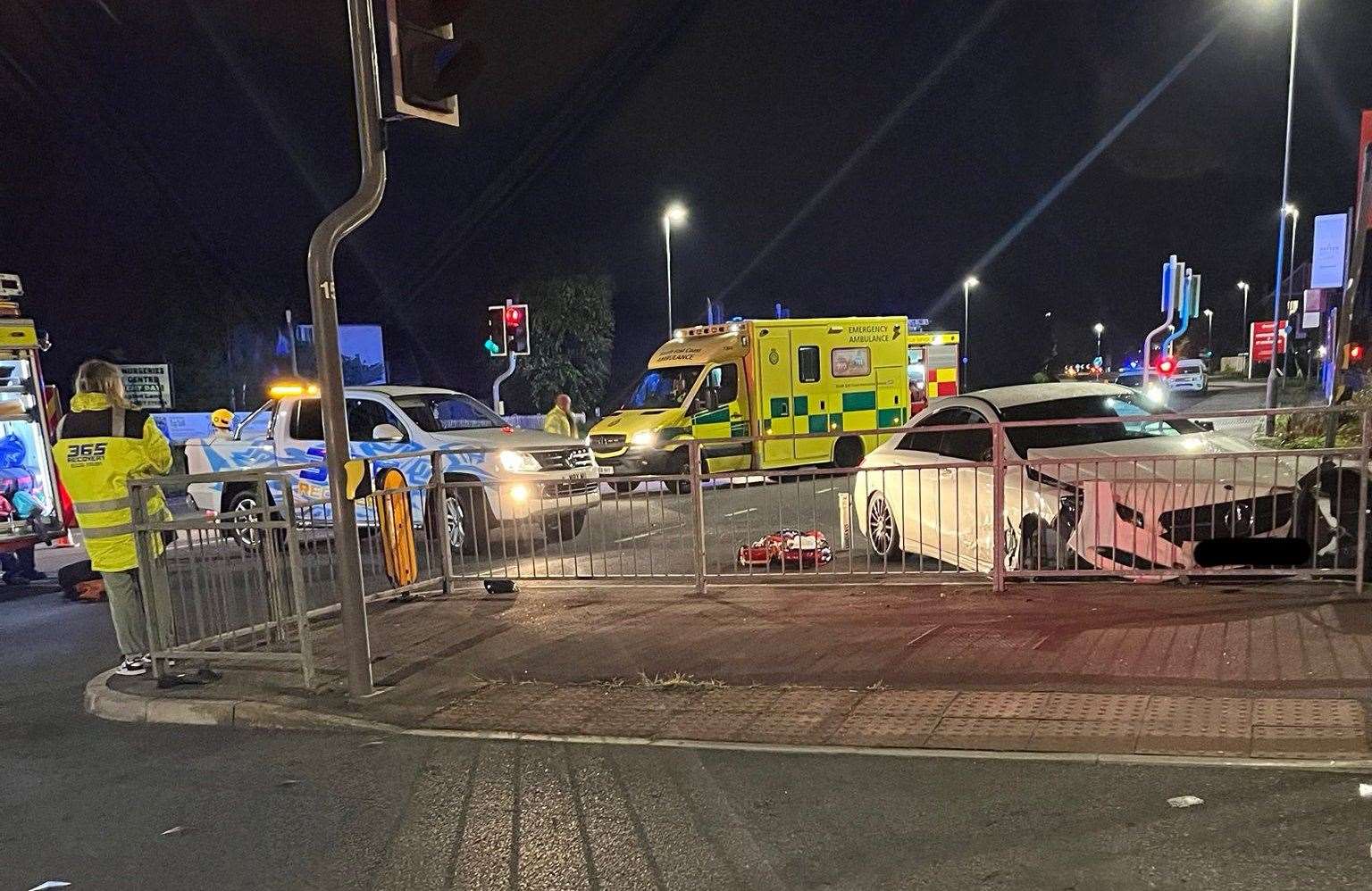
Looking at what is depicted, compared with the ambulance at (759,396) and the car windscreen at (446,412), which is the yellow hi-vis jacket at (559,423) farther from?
the ambulance at (759,396)

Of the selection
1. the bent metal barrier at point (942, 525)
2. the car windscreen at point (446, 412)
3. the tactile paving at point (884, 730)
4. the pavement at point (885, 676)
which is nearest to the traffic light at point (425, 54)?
the bent metal barrier at point (942, 525)

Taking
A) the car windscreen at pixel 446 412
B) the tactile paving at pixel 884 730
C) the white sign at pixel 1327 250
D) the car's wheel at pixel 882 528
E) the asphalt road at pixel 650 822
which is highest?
the white sign at pixel 1327 250

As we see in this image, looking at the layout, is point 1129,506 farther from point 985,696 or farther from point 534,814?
point 534,814

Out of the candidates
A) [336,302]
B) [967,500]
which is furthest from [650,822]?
[967,500]

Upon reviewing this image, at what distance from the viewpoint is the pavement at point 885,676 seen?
4277mm

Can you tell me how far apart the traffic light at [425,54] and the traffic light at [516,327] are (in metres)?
13.7

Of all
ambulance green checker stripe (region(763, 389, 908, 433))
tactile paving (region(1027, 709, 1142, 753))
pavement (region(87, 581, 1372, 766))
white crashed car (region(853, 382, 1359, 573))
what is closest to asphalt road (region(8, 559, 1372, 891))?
tactile paving (region(1027, 709, 1142, 753))

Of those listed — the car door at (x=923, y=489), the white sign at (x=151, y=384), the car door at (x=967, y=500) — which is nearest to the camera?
the car door at (x=967, y=500)

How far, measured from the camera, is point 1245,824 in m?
3.36

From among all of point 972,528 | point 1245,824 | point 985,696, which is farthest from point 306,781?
point 972,528

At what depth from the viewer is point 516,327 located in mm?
18672

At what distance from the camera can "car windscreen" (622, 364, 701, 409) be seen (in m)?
15.4

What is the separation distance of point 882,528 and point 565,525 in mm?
3638

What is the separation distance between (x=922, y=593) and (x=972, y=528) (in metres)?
0.79
